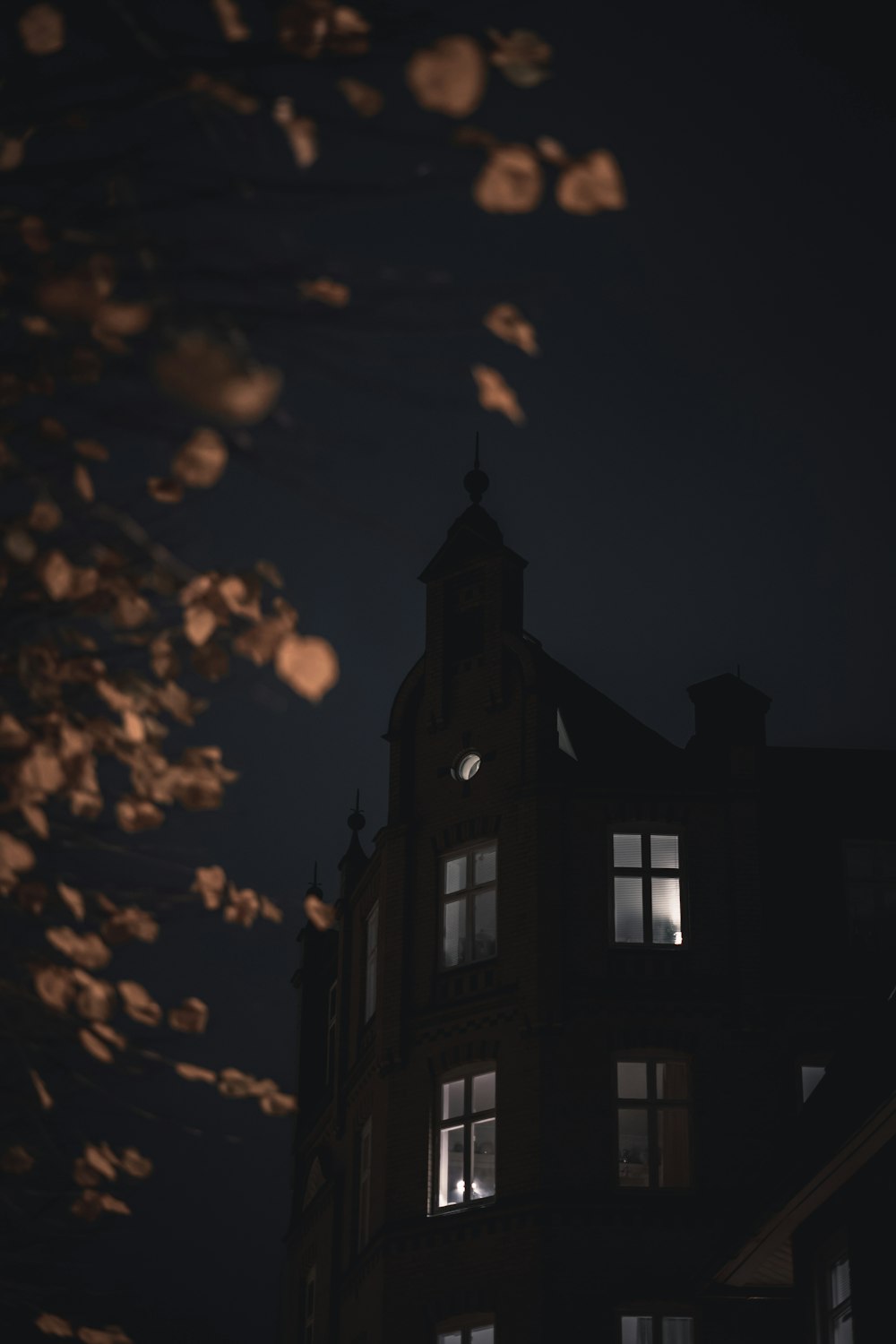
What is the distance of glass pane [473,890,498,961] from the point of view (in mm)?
27750

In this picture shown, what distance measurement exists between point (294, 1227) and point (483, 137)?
101ft

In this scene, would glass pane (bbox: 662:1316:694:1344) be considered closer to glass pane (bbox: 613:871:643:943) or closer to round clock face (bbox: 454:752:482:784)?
glass pane (bbox: 613:871:643:943)

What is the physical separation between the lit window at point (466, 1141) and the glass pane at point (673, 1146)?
2435 mm

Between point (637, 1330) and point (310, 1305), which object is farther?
point (310, 1305)

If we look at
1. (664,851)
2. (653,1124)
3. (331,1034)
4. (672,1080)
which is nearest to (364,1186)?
(331,1034)

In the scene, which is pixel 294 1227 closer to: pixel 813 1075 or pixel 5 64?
pixel 813 1075

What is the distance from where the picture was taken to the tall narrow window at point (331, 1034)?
107 ft

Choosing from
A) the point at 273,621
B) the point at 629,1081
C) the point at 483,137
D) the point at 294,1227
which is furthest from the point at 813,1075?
the point at 483,137

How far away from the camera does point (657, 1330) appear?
24.6 meters

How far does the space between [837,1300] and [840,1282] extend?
24 cm

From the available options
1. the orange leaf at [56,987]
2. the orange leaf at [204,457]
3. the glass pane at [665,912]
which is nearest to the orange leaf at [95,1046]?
the orange leaf at [56,987]

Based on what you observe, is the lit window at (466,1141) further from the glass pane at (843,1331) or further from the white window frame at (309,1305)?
the glass pane at (843,1331)

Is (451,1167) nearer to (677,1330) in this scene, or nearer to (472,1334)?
(472,1334)

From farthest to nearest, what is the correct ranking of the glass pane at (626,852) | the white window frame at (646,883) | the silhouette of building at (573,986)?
1. the glass pane at (626,852)
2. the white window frame at (646,883)
3. the silhouette of building at (573,986)
